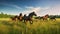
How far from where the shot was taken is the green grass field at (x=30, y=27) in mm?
2340

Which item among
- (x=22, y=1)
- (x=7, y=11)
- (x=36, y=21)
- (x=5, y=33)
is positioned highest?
(x=22, y=1)

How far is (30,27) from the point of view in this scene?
2.36 metres

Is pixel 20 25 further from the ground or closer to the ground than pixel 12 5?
closer to the ground

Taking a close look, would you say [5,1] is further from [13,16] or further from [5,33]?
[5,33]

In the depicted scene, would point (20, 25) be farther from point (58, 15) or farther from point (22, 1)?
point (58, 15)

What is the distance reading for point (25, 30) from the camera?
2.35m

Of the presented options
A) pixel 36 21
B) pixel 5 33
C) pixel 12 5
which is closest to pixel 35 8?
pixel 36 21

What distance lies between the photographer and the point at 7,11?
2.37 metres

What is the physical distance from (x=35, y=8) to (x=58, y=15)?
1.17ft

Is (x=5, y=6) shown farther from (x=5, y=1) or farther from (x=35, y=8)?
(x=35, y=8)

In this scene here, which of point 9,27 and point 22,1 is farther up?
point 22,1

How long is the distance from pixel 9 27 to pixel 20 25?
0.16 m

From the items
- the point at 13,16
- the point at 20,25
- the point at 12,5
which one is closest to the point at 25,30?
the point at 20,25

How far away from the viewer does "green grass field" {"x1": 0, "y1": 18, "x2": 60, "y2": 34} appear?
234cm
